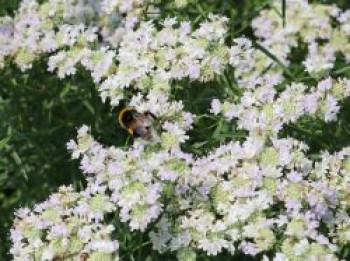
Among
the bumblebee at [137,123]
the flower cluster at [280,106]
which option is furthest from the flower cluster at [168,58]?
the bumblebee at [137,123]

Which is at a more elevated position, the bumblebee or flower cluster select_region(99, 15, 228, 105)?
flower cluster select_region(99, 15, 228, 105)

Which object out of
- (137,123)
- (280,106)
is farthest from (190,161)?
(280,106)

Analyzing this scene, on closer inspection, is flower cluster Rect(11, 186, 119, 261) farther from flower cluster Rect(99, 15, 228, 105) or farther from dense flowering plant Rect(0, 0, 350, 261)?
flower cluster Rect(99, 15, 228, 105)

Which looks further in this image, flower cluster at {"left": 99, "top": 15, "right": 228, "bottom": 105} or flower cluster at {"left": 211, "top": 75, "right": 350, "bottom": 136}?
flower cluster at {"left": 99, "top": 15, "right": 228, "bottom": 105}

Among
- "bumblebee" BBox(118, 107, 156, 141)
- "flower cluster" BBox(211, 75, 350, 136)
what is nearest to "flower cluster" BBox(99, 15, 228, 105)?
"flower cluster" BBox(211, 75, 350, 136)

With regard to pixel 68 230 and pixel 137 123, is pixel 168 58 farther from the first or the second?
pixel 68 230

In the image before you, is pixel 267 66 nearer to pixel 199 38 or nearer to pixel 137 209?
pixel 199 38

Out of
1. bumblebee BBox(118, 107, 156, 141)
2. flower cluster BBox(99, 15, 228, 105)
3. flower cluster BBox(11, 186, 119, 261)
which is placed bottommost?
flower cluster BBox(11, 186, 119, 261)
